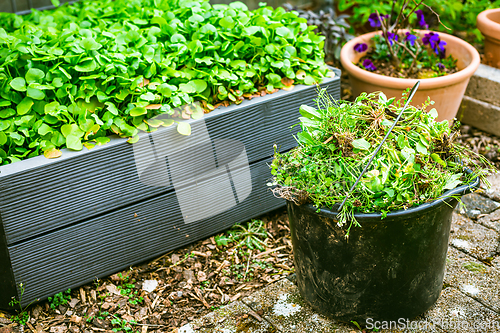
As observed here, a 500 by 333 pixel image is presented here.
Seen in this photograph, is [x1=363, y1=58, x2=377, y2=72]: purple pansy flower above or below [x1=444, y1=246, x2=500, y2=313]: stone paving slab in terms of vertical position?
above

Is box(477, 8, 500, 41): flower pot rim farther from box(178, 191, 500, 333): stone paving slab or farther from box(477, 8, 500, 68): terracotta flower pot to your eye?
box(178, 191, 500, 333): stone paving slab

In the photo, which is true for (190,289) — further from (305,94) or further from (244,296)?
(305,94)

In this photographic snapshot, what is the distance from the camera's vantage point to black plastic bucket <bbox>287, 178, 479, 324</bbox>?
1.46m

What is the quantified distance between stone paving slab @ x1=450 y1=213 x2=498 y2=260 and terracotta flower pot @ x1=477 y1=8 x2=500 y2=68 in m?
1.53

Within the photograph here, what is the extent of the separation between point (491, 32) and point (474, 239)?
1719 millimetres

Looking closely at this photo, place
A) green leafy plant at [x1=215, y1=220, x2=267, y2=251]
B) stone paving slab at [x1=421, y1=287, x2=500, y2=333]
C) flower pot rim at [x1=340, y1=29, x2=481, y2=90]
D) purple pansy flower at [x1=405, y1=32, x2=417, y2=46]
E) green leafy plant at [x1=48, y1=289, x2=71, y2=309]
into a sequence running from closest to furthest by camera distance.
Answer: stone paving slab at [x1=421, y1=287, x2=500, y2=333] → green leafy plant at [x1=48, y1=289, x2=71, y2=309] → green leafy plant at [x1=215, y1=220, x2=267, y2=251] → flower pot rim at [x1=340, y1=29, x2=481, y2=90] → purple pansy flower at [x1=405, y1=32, x2=417, y2=46]

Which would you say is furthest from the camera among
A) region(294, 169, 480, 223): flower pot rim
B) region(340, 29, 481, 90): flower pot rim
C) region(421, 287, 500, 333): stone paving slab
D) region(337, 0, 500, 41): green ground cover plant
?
region(337, 0, 500, 41): green ground cover plant

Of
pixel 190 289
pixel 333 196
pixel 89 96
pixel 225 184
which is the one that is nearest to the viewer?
pixel 333 196

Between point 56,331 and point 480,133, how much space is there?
2979mm

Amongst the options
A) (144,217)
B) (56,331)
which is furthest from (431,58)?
(56,331)

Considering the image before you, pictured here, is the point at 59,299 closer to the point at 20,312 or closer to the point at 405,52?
the point at 20,312

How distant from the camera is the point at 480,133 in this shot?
10.0 ft

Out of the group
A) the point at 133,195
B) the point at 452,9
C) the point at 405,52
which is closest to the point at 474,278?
the point at 133,195

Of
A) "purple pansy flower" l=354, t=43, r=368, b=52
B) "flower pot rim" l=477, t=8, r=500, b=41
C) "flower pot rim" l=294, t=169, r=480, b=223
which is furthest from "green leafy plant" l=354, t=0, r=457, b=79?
"flower pot rim" l=294, t=169, r=480, b=223
